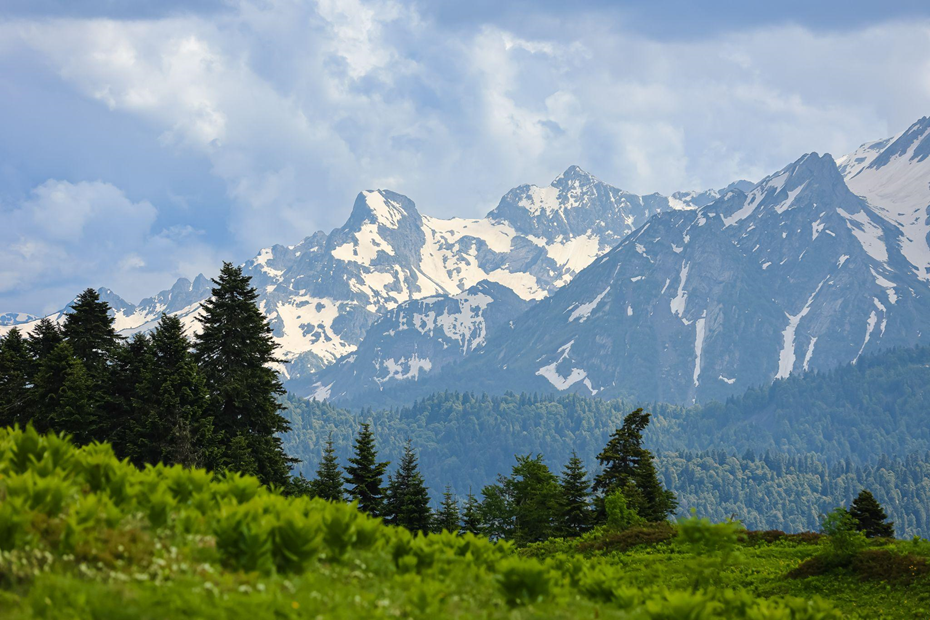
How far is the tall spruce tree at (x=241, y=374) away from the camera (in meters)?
50.7

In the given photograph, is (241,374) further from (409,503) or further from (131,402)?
(409,503)

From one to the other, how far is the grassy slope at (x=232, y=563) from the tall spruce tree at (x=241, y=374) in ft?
121

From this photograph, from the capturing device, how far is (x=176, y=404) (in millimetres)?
43469

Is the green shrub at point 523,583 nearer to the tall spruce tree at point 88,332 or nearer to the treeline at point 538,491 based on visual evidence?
the treeline at point 538,491

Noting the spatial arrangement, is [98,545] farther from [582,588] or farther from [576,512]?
[576,512]

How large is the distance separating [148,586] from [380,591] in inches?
126

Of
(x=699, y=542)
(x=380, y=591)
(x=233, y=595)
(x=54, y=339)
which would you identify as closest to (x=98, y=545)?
(x=233, y=595)

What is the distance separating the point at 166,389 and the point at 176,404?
103 cm

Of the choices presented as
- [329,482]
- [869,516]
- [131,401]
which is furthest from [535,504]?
[131,401]

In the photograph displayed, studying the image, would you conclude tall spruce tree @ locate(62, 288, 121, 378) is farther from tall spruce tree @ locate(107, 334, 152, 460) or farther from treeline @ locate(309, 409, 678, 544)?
treeline @ locate(309, 409, 678, 544)

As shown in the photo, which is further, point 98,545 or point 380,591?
point 380,591

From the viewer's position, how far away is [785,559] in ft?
101

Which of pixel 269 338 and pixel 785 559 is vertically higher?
pixel 269 338

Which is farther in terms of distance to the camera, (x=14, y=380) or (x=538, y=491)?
(x=538, y=491)
